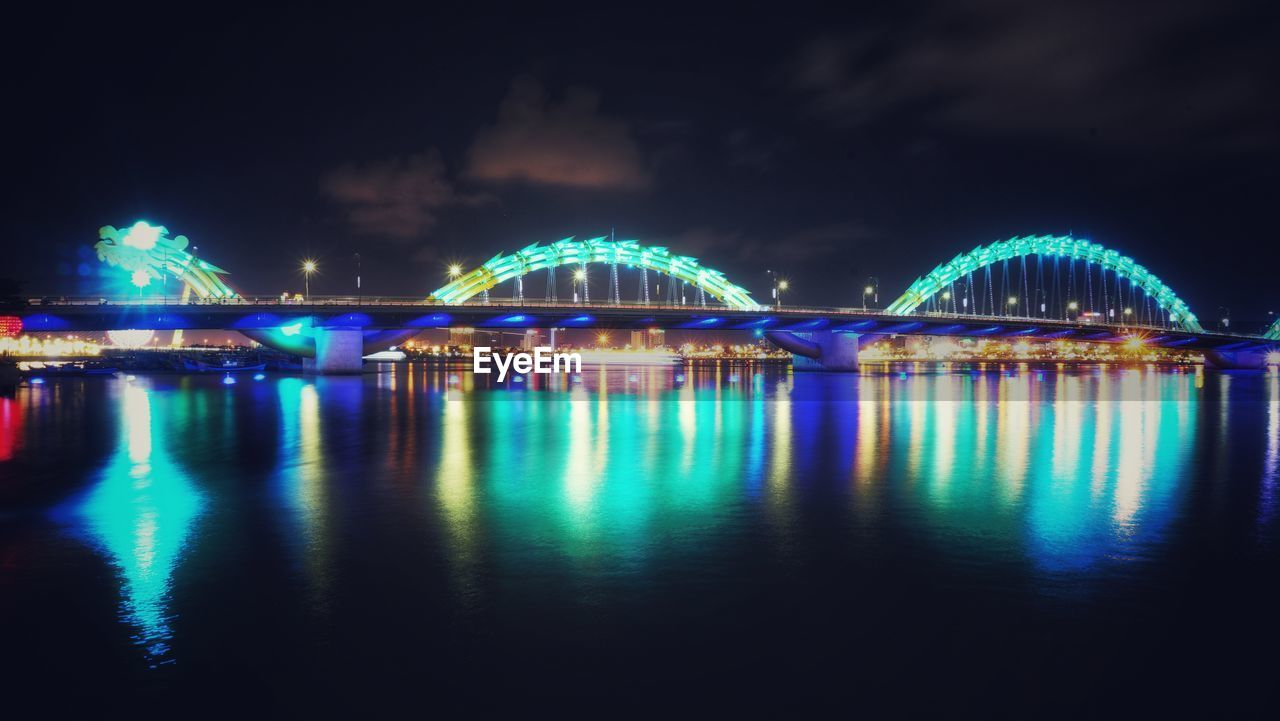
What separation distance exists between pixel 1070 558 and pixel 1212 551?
208 centimetres

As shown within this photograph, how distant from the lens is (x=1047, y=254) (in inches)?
4200

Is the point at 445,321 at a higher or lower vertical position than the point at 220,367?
higher

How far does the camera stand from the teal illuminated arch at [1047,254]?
94.0m

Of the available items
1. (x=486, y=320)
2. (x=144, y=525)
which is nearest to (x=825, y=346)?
(x=486, y=320)

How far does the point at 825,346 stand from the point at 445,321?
4039 centimetres

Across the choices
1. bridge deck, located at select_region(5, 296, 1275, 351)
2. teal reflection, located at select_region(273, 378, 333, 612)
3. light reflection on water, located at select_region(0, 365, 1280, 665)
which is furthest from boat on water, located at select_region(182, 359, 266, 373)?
teal reflection, located at select_region(273, 378, 333, 612)

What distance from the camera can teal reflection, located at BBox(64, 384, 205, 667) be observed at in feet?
23.2

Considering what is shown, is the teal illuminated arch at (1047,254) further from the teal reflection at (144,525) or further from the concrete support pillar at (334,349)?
the teal reflection at (144,525)

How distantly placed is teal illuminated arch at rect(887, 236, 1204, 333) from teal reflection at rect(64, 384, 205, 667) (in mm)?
83304

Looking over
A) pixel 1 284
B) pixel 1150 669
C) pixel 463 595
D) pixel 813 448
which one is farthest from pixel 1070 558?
pixel 1 284

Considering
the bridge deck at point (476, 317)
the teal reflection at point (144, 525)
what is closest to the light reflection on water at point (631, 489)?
the teal reflection at point (144, 525)

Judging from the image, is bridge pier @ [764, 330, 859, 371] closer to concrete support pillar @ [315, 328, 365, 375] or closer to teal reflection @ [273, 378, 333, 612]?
concrete support pillar @ [315, 328, 365, 375]

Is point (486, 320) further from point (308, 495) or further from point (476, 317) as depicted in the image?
point (308, 495)

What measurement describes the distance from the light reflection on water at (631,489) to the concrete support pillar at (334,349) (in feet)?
120
